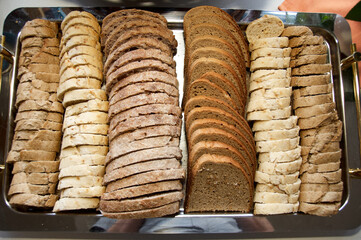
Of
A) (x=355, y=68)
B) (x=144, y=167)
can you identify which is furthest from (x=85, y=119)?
(x=355, y=68)

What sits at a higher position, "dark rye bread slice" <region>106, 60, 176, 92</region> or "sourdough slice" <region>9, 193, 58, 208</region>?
"dark rye bread slice" <region>106, 60, 176, 92</region>

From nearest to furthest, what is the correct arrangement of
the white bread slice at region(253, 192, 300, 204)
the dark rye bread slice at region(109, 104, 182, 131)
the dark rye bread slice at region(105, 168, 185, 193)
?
the dark rye bread slice at region(105, 168, 185, 193) < the dark rye bread slice at region(109, 104, 182, 131) < the white bread slice at region(253, 192, 300, 204)

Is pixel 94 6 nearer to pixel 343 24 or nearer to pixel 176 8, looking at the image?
pixel 176 8

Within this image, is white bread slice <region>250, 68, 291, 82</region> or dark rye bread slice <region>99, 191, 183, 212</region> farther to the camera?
white bread slice <region>250, 68, 291, 82</region>

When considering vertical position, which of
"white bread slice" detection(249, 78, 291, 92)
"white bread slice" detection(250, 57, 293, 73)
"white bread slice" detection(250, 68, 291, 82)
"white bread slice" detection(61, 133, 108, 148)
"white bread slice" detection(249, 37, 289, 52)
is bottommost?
"white bread slice" detection(61, 133, 108, 148)

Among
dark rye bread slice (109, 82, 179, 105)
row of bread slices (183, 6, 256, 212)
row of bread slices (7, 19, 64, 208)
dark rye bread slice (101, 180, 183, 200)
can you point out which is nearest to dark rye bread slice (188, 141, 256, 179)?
row of bread slices (183, 6, 256, 212)

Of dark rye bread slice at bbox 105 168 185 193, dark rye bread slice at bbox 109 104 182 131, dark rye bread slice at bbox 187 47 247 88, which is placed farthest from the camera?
dark rye bread slice at bbox 187 47 247 88

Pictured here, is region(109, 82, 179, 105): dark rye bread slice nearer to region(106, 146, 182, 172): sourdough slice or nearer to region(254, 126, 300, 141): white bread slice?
region(106, 146, 182, 172): sourdough slice

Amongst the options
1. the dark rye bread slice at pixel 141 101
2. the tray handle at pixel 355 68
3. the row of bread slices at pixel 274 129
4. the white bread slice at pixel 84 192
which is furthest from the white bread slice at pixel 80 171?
the tray handle at pixel 355 68
